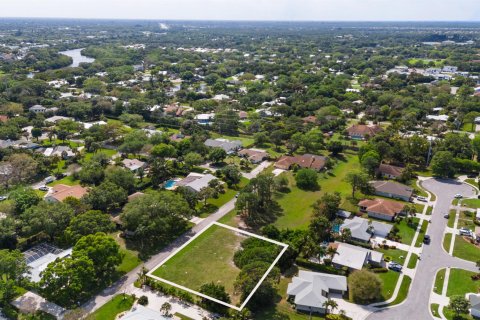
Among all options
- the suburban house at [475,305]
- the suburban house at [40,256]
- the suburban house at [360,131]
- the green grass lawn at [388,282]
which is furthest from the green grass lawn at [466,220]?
the suburban house at [40,256]

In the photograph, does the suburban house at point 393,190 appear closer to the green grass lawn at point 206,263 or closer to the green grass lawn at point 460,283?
the green grass lawn at point 460,283

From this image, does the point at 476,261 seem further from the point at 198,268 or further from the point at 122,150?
the point at 122,150

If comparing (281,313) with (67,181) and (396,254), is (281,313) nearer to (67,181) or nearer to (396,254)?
(396,254)

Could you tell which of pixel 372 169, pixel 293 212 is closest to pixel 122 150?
pixel 293 212

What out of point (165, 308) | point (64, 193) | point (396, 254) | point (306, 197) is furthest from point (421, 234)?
point (64, 193)

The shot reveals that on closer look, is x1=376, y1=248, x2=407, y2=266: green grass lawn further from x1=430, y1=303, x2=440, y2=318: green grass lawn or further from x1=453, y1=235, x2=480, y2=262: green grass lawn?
x1=430, y1=303, x2=440, y2=318: green grass lawn

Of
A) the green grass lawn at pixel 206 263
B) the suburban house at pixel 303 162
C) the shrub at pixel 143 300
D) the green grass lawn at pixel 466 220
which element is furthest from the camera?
the suburban house at pixel 303 162
